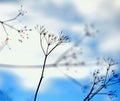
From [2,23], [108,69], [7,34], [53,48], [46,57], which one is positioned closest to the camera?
[2,23]

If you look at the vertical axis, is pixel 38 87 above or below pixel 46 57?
below

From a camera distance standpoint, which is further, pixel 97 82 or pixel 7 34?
pixel 97 82

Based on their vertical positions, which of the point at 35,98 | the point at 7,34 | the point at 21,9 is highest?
the point at 21,9

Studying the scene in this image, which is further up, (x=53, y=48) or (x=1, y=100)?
(x=53, y=48)

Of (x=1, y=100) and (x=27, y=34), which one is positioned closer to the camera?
(x=27, y=34)

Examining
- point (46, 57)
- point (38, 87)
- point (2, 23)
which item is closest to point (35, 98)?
point (38, 87)

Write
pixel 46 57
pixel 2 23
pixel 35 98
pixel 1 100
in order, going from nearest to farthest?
1. pixel 2 23
2. pixel 46 57
3. pixel 35 98
4. pixel 1 100

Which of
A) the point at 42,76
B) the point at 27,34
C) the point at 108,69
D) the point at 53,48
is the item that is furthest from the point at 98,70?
the point at 27,34

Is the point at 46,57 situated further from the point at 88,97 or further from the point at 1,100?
the point at 1,100

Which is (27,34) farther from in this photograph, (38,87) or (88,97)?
(88,97)

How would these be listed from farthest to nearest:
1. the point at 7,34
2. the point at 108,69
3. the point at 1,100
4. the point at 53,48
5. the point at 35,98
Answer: the point at 1,100 < the point at 108,69 < the point at 35,98 < the point at 53,48 < the point at 7,34
